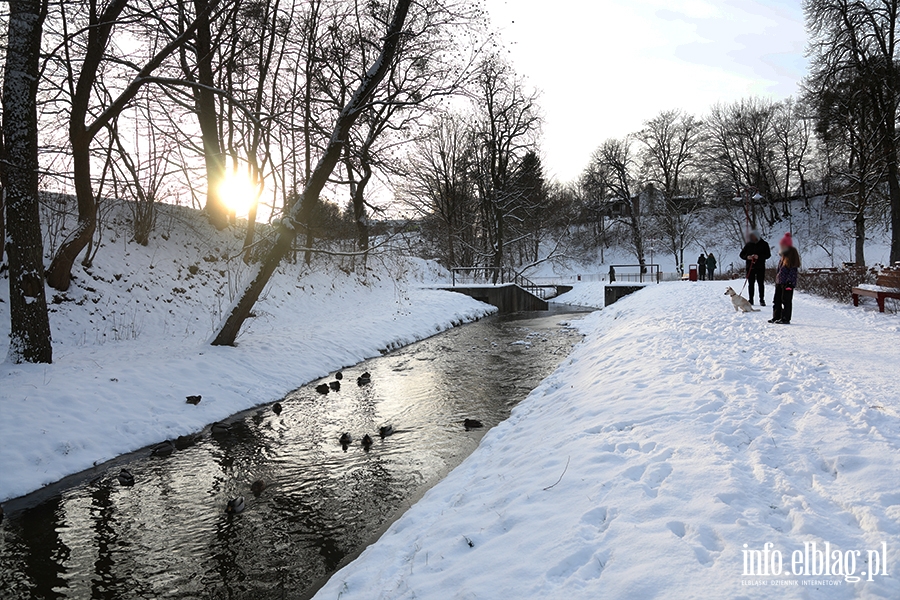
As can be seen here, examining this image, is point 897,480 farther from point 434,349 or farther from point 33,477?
point 434,349

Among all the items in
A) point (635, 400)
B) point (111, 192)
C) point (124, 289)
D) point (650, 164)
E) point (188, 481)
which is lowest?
point (188, 481)

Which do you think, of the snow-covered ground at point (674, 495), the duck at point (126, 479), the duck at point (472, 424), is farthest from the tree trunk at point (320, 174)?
the snow-covered ground at point (674, 495)

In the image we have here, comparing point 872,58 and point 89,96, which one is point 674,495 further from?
point 872,58

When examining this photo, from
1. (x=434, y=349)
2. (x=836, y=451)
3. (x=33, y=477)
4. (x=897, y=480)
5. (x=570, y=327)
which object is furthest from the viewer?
(x=570, y=327)

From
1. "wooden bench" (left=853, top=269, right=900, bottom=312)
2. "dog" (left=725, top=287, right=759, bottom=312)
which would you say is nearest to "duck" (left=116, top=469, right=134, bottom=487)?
"dog" (left=725, top=287, right=759, bottom=312)

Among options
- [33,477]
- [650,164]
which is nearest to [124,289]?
[33,477]

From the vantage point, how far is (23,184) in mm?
7629

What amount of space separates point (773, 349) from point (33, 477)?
9.87 meters

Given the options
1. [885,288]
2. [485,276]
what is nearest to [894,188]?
[885,288]

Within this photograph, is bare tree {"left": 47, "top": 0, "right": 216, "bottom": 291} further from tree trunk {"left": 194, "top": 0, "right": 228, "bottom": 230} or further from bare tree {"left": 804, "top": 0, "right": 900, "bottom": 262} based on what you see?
bare tree {"left": 804, "top": 0, "right": 900, "bottom": 262}

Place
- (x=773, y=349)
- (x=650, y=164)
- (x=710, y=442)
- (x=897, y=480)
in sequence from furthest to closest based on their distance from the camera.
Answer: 1. (x=650, y=164)
2. (x=773, y=349)
3. (x=710, y=442)
4. (x=897, y=480)

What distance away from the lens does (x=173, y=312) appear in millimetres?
12664

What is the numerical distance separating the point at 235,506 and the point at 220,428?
8.97 ft

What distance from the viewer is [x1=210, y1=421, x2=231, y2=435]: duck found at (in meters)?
7.28
